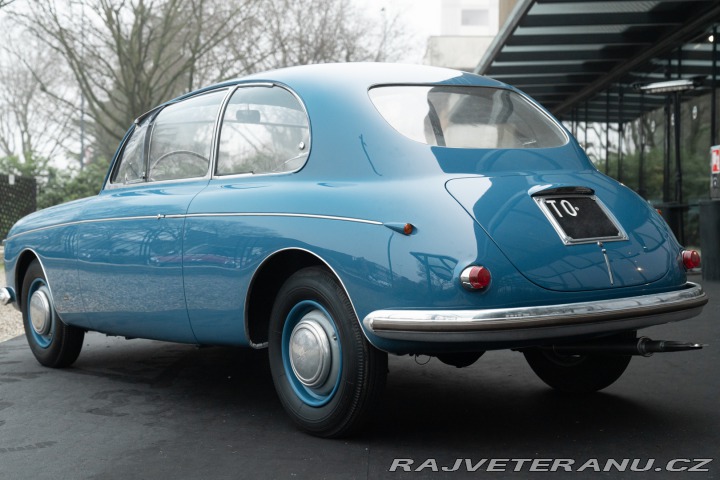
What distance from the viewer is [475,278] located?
372 centimetres

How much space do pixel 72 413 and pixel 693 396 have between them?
3.26 metres

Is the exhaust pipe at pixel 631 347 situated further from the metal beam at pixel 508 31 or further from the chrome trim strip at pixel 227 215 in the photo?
the metal beam at pixel 508 31

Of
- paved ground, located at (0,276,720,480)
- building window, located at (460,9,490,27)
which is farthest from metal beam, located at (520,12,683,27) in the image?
→ building window, located at (460,9,490,27)

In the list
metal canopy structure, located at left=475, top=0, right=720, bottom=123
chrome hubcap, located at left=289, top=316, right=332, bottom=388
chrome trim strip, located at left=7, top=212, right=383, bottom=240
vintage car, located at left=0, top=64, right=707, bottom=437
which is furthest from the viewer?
metal canopy structure, located at left=475, top=0, right=720, bottom=123

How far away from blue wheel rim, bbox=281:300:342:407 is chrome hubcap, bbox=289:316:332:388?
43 millimetres

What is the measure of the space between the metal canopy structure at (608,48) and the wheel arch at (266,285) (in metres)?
8.56

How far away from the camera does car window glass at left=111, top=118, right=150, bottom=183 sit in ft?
19.8

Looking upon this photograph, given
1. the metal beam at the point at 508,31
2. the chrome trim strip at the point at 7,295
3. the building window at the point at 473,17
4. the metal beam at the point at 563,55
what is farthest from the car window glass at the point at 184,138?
the building window at the point at 473,17

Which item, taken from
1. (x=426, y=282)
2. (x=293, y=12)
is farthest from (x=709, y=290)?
(x=293, y=12)

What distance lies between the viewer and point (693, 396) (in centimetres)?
511

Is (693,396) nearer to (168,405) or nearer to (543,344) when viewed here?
(543,344)

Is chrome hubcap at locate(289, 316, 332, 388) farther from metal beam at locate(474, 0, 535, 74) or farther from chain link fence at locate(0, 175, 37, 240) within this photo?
chain link fence at locate(0, 175, 37, 240)

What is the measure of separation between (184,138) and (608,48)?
39.1 ft

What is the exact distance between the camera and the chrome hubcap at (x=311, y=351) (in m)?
4.24
